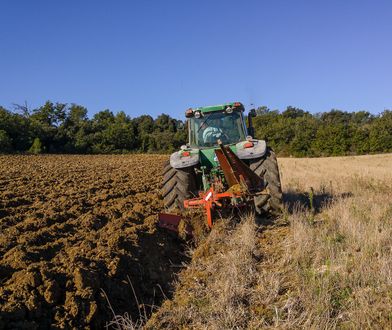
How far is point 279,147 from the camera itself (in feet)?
140

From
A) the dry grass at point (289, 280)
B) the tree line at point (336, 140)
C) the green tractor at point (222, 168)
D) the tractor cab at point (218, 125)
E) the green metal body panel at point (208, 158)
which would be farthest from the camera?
the tree line at point (336, 140)

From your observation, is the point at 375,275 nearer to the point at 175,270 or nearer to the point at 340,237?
the point at 340,237

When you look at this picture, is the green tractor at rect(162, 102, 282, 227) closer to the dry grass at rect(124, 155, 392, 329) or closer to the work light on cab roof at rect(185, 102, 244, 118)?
the work light on cab roof at rect(185, 102, 244, 118)

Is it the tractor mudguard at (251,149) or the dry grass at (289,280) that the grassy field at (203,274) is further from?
the tractor mudguard at (251,149)

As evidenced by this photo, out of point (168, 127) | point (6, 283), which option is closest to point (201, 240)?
point (6, 283)

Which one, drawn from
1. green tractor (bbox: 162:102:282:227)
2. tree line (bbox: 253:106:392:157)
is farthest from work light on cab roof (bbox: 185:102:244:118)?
tree line (bbox: 253:106:392:157)

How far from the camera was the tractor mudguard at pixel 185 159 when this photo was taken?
6.29 m

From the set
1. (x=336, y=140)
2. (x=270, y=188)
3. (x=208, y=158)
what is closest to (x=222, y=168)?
(x=270, y=188)

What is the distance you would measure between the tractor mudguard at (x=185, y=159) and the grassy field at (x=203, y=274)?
1.02m

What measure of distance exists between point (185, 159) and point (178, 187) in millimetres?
441

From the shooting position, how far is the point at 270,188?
20.1 ft

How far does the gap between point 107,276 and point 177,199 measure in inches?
109

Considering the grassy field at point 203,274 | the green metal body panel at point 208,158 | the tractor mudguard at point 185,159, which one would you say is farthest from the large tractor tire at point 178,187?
the grassy field at point 203,274

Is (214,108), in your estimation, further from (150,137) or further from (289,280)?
(150,137)
